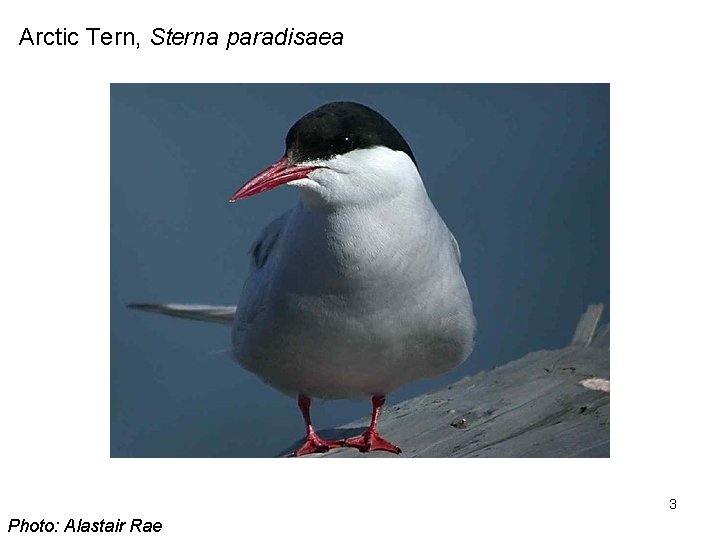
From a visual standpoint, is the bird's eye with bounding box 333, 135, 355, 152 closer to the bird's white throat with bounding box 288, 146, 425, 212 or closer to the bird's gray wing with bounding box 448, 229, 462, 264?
the bird's white throat with bounding box 288, 146, 425, 212

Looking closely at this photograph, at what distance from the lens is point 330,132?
3070mm

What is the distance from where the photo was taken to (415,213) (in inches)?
127

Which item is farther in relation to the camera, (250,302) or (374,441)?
(374,441)

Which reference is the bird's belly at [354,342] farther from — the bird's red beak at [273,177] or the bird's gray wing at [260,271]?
the bird's red beak at [273,177]

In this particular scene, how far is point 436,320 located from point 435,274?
0.45ft

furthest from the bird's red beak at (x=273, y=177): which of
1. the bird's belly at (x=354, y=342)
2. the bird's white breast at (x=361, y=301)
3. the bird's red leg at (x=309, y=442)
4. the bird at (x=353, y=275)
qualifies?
the bird's red leg at (x=309, y=442)

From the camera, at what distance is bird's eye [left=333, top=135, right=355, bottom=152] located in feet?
10.1

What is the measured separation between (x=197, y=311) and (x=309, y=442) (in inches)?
28.5

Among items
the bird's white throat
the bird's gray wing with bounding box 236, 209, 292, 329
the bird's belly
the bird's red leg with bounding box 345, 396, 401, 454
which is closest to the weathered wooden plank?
the bird's red leg with bounding box 345, 396, 401, 454

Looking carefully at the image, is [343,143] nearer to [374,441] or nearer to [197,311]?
[374,441]

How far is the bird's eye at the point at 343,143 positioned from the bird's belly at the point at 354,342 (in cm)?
42

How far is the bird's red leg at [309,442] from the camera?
3.62 metres

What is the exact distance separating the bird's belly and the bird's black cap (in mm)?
422

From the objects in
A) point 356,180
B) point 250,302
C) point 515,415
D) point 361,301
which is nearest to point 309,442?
point 250,302
